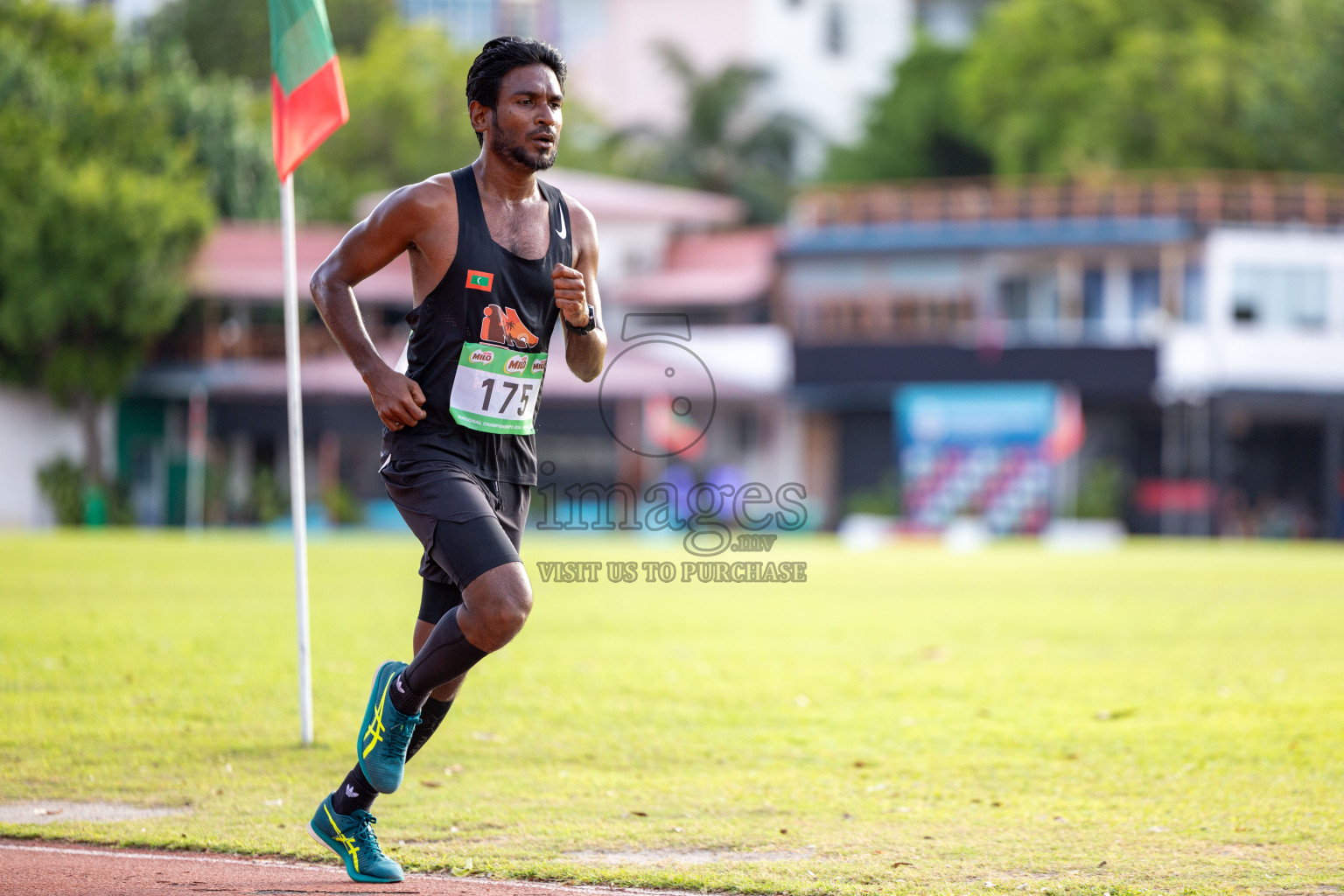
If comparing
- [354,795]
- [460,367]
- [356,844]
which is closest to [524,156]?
[460,367]

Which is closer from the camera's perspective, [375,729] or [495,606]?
[495,606]

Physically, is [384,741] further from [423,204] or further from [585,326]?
[423,204]

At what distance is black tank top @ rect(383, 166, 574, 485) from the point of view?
18.9 ft

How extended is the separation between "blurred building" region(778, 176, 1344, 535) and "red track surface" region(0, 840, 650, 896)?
135ft

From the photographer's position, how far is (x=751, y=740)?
29.2ft

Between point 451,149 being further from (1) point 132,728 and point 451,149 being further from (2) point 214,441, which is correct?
(1) point 132,728

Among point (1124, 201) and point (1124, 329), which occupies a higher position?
point (1124, 201)

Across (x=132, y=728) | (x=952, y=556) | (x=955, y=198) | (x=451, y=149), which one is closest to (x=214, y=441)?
(x=451, y=149)

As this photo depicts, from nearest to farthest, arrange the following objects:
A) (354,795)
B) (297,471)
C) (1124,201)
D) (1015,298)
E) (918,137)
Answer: (354,795) → (297,471) → (1124,201) → (1015,298) → (918,137)

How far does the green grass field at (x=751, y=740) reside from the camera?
20.1 feet

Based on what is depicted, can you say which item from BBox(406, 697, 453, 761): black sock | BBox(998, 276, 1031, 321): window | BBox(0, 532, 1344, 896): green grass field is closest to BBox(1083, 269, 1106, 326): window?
BBox(998, 276, 1031, 321): window

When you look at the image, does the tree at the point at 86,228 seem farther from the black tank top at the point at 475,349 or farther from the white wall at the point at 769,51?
the black tank top at the point at 475,349

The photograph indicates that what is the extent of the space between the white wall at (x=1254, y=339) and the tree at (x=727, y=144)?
20.3 meters

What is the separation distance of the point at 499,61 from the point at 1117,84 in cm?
5125
